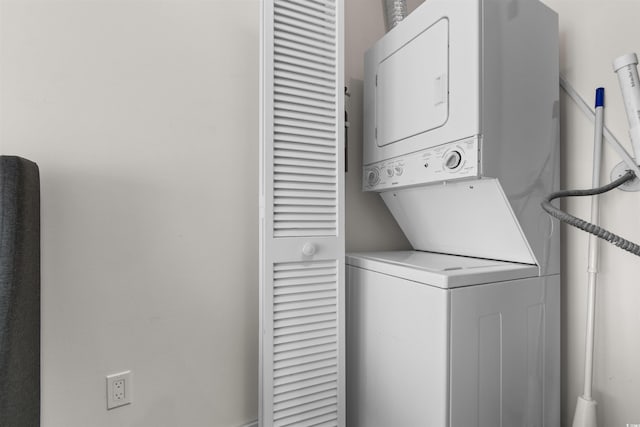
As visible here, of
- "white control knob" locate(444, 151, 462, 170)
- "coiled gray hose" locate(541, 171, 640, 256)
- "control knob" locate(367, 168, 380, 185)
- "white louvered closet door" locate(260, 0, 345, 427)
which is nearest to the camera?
"coiled gray hose" locate(541, 171, 640, 256)

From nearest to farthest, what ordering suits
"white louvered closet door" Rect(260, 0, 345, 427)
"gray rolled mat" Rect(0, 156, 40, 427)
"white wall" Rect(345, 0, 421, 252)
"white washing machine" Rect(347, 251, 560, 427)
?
"gray rolled mat" Rect(0, 156, 40, 427) < "white washing machine" Rect(347, 251, 560, 427) < "white louvered closet door" Rect(260, 0, 345, 427) < "white wall" Rect(345, 0, 421, 252)

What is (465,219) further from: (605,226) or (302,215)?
(302,215)

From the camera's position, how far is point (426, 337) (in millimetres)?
1248

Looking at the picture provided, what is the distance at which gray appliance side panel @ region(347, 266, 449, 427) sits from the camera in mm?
1197

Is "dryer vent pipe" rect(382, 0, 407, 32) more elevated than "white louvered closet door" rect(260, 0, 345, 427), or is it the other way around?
"dryer vent pipe" rect(382, 0, 407, 32)

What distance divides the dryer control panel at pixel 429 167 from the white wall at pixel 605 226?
651 mm

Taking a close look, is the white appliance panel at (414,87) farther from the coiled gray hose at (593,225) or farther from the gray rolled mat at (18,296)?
the gray rolled mat at (18,296)

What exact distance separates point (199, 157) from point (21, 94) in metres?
0.64

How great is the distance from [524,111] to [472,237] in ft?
1.84

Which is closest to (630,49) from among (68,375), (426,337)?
(426,337)

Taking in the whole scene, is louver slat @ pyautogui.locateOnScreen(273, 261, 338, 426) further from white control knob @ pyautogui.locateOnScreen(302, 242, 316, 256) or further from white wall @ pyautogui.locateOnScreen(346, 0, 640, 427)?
white wall @ pyautogui.locateOnScreen(346, 0, 640, 427)

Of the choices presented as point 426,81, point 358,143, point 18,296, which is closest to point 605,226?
point 426,81

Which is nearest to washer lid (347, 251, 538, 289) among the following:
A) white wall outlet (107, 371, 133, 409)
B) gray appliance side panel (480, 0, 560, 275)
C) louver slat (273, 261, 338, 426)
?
gray appliance side panel (480, 0, 560, 275)

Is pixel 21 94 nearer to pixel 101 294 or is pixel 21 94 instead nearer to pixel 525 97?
pixel 101 294
